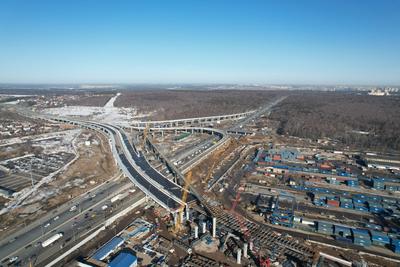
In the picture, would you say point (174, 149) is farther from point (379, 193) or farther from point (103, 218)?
point (379, 193)

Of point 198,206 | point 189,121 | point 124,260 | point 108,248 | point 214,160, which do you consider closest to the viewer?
point 124,260

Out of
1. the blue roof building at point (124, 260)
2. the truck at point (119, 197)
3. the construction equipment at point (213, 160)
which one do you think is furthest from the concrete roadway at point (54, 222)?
the construction equipment at point (213, 160)

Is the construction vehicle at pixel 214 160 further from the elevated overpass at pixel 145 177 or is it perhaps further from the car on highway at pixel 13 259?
the car on highway at pixel 13 259

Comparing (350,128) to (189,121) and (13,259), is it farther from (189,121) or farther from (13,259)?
(13,259)

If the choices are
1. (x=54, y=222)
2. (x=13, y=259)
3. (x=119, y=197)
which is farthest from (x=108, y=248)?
(x=119, y=197)

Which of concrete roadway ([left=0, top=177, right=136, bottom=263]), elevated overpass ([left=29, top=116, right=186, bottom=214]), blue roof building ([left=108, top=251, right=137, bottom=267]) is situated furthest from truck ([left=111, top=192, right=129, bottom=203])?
blue roof building ([left=108, top=251, right=137, bottom=267])

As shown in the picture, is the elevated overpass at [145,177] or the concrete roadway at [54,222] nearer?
the concrete roadway at [54,222]
